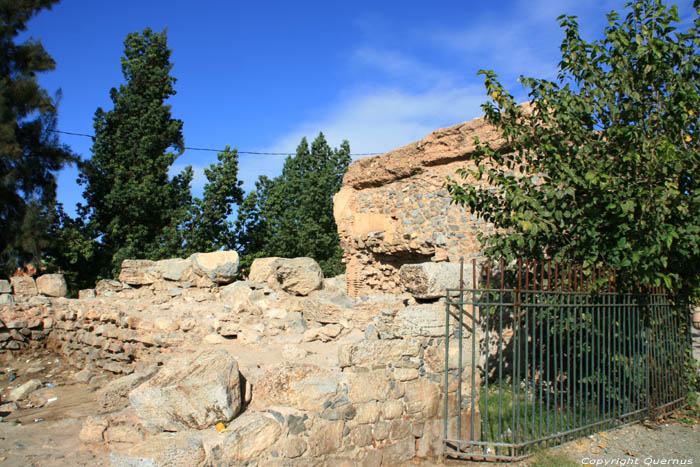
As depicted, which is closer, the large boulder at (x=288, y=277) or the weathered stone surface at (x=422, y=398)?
the weathered stone surface at (x=422, y=398)

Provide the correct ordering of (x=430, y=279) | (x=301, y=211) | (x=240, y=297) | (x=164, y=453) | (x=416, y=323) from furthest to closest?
(x=301, y=211)
(x=240, y=297)
(x=430, y=279)
(x=416, y=323)
(x=164, y=453)

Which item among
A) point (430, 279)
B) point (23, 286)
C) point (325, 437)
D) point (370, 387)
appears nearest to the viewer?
point (325, 437)

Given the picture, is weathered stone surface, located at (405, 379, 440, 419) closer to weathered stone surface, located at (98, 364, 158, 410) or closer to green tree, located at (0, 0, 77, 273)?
weathered stone surface, located at (98, 364, 158, 410)

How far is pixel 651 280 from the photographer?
4.76 m

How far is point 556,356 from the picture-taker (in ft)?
15.3

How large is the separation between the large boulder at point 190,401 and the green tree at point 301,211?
1375cm

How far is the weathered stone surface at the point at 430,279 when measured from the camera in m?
4.52

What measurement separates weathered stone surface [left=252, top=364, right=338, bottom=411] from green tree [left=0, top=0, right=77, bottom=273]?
14.3 m

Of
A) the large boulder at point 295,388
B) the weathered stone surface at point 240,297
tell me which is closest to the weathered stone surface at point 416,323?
the large boulder at point 295,388

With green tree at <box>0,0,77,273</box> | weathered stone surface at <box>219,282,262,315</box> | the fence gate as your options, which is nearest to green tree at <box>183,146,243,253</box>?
green tree at <box>0,0,77,273</box>

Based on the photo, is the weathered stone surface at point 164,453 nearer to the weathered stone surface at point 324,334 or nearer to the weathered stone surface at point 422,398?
the weathered stone surface at point 422,398

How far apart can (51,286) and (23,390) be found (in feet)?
Answer: 10.7

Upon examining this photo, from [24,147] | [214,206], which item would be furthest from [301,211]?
[24,147]

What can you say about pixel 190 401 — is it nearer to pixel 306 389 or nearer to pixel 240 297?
pixel 306 389
